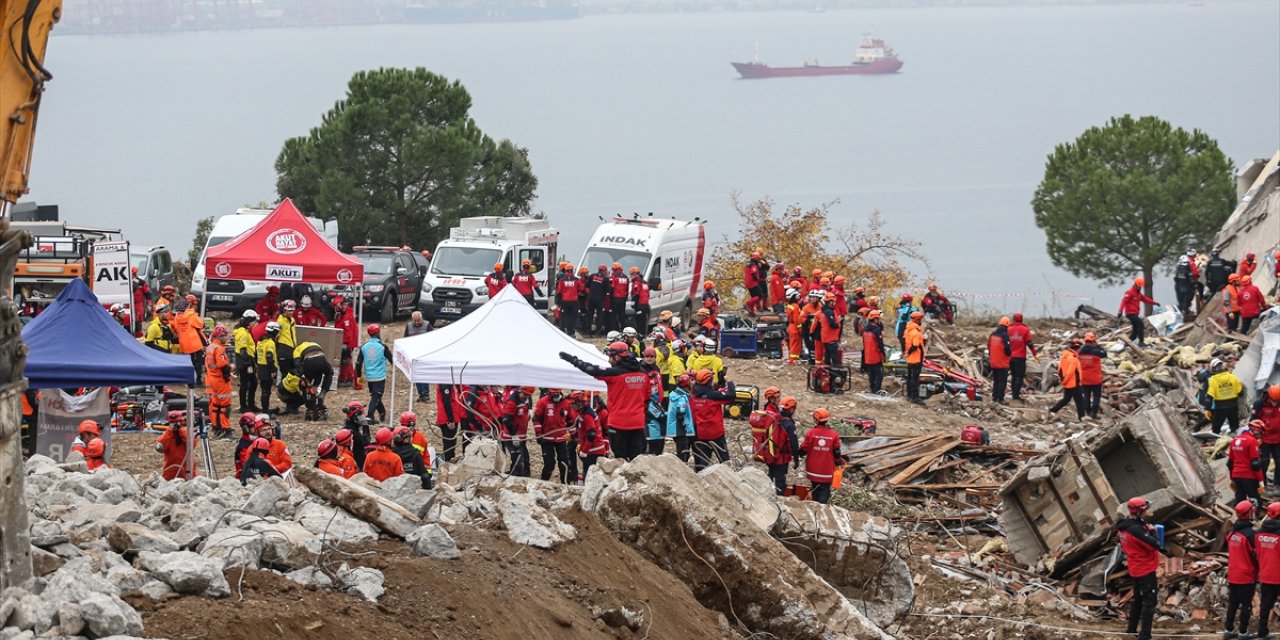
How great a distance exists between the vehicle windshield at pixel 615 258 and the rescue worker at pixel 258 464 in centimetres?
1656

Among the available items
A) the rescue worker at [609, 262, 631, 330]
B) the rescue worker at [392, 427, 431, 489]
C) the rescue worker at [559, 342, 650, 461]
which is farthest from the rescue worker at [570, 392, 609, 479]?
the rescue worker at [609, 262, 631, 330]

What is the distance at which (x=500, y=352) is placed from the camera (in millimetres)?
17734

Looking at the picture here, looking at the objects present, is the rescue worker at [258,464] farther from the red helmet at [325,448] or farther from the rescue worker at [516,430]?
the rescue worker at [516,430]

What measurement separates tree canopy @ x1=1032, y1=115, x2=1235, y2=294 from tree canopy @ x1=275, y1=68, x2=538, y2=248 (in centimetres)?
1954

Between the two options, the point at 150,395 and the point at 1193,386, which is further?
the point at 1193,386

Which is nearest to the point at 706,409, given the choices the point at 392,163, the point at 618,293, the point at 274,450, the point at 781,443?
the point at 781,443

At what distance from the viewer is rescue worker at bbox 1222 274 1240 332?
28.0 metres

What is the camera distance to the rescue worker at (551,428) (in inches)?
665

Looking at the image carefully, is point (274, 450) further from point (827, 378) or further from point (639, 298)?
point (639, 298)

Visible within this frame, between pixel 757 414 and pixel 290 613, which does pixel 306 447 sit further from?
pixel 290 613

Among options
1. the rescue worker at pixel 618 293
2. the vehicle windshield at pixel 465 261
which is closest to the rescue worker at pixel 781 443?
the rescue worker at pixel 618 293

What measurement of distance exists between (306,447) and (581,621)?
897cm

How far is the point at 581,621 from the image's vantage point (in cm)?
1086

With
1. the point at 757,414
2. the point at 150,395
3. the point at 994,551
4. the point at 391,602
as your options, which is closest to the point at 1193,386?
the point at 994,551
